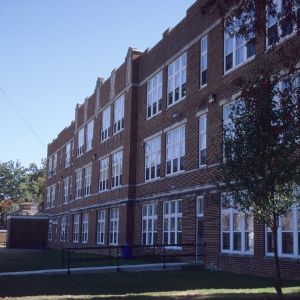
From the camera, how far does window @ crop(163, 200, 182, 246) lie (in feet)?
88.2

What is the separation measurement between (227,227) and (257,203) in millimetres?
9954

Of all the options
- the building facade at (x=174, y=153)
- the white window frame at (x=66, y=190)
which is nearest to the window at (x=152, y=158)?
the building facade at (x=174, y=153)

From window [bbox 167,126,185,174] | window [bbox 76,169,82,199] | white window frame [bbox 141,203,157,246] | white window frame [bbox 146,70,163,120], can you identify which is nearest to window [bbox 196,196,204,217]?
window [bbox 167,126,185,174]

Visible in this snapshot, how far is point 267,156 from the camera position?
12.3m

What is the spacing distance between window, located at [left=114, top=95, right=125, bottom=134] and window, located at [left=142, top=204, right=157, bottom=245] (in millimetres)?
7214

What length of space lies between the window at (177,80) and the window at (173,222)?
5.59 metres

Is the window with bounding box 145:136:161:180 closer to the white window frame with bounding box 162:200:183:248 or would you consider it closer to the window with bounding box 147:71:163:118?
the window with bounding box 147:71:163:118

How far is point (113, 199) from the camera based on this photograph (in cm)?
3634

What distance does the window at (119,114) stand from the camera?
36.3 metres

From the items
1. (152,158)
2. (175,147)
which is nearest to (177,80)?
(175,147)

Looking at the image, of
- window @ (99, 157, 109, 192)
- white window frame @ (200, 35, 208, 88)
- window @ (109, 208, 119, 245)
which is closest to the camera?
white window frame @ (200, 35, 208, 88)

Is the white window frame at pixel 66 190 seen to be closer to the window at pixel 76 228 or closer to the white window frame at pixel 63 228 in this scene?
the white window frame at pixel 63 228

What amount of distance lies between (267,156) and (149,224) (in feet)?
62.4

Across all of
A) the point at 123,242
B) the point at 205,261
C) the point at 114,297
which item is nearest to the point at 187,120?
the point at 205,261
